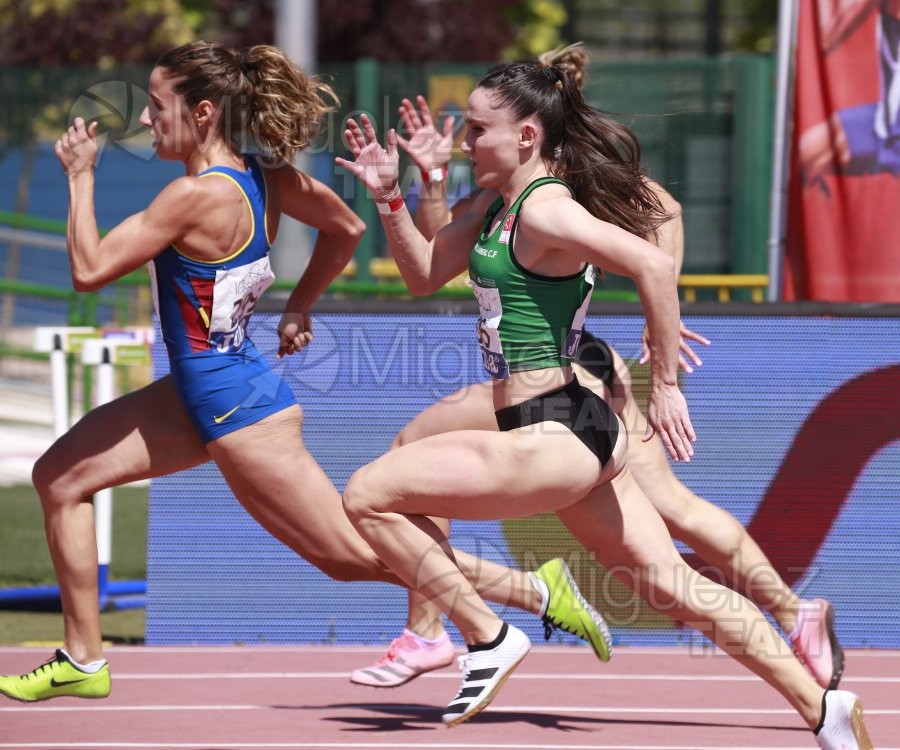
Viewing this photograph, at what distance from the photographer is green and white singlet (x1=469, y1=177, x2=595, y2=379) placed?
13.5 feet

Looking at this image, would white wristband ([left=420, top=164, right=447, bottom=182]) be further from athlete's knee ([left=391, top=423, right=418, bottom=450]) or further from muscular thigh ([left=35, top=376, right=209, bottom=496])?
muscular thigh ([left=35, top=376, right=209, bottom=496])

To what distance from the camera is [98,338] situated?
7.17m

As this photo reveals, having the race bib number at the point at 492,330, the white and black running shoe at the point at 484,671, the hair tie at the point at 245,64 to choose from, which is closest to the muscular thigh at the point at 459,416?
the race bib number at the point at 492,330

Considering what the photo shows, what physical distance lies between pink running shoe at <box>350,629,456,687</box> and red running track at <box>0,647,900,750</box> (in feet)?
0.65

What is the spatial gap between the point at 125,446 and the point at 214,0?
19369mm

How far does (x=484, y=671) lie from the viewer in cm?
411

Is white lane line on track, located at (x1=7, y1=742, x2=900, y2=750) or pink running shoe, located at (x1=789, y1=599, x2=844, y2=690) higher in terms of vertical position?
pink running shoe, located at (x1=789, y1=599, x2=844, y2=690)

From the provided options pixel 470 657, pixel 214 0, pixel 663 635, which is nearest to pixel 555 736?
pixel 470 657

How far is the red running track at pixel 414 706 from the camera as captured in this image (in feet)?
16.3

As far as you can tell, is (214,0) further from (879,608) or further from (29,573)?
(879,608)

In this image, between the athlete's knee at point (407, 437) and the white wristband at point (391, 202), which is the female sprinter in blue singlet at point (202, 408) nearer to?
the athlete's knee at point (407, 437)

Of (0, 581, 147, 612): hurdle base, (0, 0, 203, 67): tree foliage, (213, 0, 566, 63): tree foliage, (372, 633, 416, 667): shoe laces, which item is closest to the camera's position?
(372, 633, 416, 667): shoe laces

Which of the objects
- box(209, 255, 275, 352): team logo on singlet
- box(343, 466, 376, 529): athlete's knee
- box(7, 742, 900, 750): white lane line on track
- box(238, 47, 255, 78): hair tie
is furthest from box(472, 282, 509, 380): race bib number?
box(7, 742, 900, 750): white lane line on track

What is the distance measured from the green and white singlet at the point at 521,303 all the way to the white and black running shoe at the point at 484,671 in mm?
733
